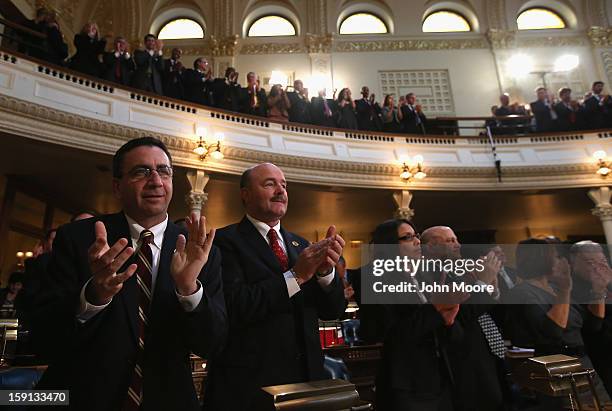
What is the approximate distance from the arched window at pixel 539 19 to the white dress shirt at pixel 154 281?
15.7 metres

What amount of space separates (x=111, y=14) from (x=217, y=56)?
144 inches

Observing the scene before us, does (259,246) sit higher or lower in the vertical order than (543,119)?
lower

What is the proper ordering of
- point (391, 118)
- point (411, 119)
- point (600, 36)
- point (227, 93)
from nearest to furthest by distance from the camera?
point (227, 93) → point (391, 118) → point (411, 119) → point (600, 36)

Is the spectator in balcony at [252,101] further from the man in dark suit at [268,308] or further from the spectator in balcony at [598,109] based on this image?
the spectator in balcony at [598,109]

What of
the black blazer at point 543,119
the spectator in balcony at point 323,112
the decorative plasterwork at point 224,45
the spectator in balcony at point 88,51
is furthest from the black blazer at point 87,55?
the black blazer at point 543,119

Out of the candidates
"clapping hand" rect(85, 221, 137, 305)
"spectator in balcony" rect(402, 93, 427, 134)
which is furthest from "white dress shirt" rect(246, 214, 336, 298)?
"spectator in balcony" rect(402, 93, 427, 134)

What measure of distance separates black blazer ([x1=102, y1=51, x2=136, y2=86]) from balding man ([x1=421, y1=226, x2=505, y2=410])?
7.08 metres

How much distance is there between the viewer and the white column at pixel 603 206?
29.6ft

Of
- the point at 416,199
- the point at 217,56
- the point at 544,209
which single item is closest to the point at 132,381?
the point at 416,199

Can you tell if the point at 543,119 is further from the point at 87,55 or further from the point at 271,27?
the point at 87,55

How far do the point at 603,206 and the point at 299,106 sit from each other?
23.9 feet

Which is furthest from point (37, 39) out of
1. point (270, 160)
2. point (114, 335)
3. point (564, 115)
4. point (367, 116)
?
point (564, 115)

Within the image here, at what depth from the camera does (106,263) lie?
106cm

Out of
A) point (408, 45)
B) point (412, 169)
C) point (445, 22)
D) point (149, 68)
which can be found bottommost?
point (412, 169)
